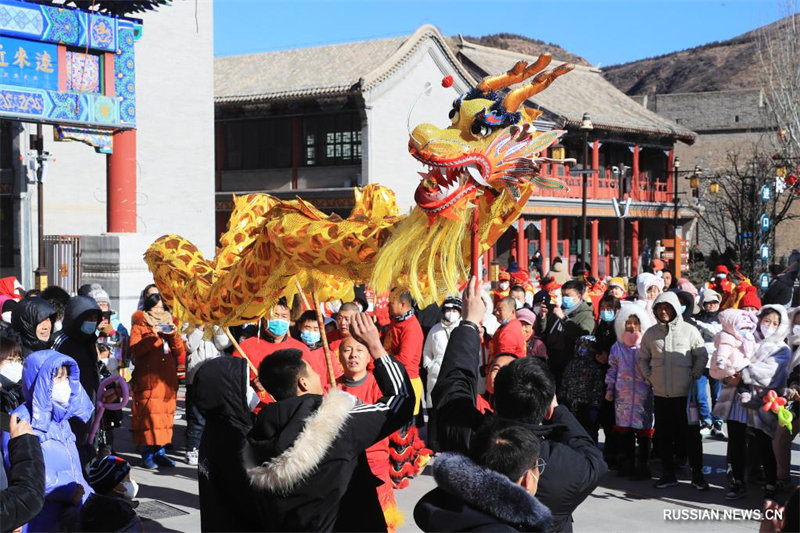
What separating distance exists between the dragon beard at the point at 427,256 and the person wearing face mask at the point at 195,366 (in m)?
2.91

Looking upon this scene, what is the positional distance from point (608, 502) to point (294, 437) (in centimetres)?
447

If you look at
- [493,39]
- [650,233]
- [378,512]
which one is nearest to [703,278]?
[650,233]

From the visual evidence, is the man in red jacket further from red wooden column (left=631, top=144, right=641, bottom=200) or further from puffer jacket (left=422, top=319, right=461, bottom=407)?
red wooden column (left=631, top=144, right=641, bottom=200)

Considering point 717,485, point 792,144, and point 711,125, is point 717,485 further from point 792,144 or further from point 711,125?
point 711,125

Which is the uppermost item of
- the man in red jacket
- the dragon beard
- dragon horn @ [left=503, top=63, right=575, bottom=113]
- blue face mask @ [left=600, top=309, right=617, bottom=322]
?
dragon horn @ [left=503, top=63, right=575, bottom=113]

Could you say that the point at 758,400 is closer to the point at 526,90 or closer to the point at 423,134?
the point at 526,90

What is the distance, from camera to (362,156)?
25.2 m

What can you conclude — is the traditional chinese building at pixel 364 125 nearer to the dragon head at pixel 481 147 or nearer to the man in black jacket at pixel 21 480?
the dragon head at pixel 481 147

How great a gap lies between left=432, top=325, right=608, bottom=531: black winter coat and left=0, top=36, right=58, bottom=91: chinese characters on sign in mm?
6990

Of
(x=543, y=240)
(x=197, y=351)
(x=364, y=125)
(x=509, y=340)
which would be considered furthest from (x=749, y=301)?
(x=543, y=240)

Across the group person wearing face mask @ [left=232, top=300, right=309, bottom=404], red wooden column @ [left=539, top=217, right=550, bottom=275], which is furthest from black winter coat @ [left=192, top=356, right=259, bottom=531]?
red wooden column @ [left=539, top=217, right=550, bottom=275]

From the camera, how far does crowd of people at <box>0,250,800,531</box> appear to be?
337 cm

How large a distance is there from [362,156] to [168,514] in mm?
18603

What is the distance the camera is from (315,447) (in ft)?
11.5
